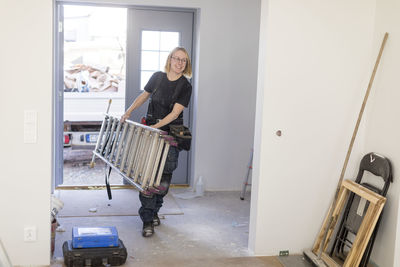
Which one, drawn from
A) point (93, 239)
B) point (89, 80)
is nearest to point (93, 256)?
point (93, 239)

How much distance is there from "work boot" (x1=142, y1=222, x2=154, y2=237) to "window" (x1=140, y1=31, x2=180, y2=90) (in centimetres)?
222

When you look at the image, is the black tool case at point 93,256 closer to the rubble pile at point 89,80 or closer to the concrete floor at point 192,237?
the concrete floor at point 192,237

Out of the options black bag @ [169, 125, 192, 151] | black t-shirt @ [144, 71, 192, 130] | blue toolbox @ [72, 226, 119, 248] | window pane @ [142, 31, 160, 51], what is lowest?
blue toolbox @ [72, 226, 119, 248]

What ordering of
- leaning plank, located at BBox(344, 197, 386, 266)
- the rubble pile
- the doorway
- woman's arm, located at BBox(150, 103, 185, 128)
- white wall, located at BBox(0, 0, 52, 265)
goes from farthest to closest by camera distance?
the rubble pile → the doorway → woman's arm, located at BBox(150, 103, 185, 128) → leaning plank, located at BBox(344, 197, 386, 266) → white wall, located at BBox(0, 0, 52, 265)

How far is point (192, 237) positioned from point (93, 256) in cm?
107

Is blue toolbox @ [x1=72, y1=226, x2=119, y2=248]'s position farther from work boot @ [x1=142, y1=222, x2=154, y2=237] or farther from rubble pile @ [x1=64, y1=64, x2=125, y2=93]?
rubble pile @ [x1=64, y1=64, x2=125, y2=93]

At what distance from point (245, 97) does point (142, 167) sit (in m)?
2.46

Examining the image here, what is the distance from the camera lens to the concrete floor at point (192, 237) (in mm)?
4027

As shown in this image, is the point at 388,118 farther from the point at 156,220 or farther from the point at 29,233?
the point at 29,233

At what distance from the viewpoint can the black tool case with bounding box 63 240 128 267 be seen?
147 inches

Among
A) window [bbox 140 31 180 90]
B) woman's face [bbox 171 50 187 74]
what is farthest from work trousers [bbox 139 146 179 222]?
window [bbox 140 31 180 90]

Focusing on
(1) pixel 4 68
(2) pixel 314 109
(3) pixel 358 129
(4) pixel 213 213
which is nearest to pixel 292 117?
(2) pixel 314 109

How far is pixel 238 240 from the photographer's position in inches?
178

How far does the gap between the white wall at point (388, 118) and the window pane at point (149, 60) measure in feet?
9.78
